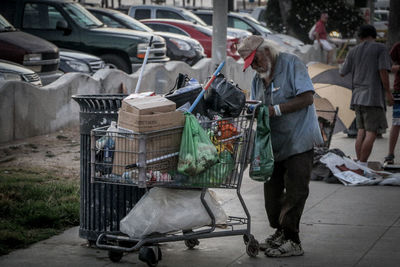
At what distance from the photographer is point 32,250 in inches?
234

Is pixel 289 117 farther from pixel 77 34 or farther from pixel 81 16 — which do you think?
pixel 81 16

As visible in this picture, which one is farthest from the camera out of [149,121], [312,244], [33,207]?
[33,207]

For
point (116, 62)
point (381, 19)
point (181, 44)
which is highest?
point (181, 44)

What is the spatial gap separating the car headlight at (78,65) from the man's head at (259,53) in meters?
9.17

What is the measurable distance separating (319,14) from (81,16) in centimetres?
1947

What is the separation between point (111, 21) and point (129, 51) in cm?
244

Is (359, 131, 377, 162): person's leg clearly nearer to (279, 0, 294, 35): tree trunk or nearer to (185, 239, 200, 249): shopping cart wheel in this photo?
(185, 239, 200, 249): shopping cart wheel

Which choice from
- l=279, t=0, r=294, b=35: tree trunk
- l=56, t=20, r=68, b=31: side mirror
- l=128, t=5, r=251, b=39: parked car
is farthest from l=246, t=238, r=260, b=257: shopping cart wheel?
l=279, t=0, r=294, b=35: tree trunk

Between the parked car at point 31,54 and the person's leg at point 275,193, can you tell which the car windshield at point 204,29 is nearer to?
the parked car at point 31,54

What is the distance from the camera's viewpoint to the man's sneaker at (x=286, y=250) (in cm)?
576

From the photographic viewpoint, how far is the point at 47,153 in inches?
392

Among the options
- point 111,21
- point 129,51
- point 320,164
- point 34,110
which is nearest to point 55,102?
point 34,110

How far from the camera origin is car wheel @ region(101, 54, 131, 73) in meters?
16.9

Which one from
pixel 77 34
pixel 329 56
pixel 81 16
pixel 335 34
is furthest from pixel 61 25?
pixel 335 34
